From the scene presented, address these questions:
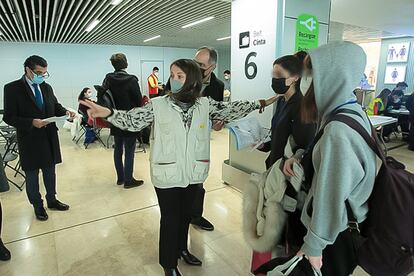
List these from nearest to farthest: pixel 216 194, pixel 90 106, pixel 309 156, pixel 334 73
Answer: pixel 334 73 < pixel 309 156 < pixel 90 106 < pixel 216 194

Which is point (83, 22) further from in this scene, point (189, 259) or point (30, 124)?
point (189, 259)

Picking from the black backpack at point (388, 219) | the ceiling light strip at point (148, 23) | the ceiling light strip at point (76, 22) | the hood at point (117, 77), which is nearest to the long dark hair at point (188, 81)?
the black backpack at point (388, 219)

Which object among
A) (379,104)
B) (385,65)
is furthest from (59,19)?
(385,65)

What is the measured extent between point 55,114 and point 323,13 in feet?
9.92

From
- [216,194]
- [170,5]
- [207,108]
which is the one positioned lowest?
[216,194]

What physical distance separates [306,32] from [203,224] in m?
2.24

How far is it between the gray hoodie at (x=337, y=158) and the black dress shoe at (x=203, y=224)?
65.8 inches

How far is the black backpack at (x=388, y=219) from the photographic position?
0.94 metres

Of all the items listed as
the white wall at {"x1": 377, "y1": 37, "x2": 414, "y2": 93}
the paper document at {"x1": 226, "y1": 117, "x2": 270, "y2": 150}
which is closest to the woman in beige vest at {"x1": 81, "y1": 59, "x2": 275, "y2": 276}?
the paper document at {"x1": 226, "y1": 117, "x2": 270, "y2": 150}

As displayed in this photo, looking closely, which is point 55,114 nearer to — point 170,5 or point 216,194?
point 216,194

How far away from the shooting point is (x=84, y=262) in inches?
85.5

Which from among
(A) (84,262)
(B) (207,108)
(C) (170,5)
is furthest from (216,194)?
(C) (170,5)

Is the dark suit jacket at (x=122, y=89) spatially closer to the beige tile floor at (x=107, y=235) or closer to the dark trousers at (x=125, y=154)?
the dark trousers at (x=125, y=154)

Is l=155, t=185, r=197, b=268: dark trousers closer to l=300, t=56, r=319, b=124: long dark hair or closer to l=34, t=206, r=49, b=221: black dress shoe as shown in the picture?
l=300, t=56, r=319, b=124: long dark hair
